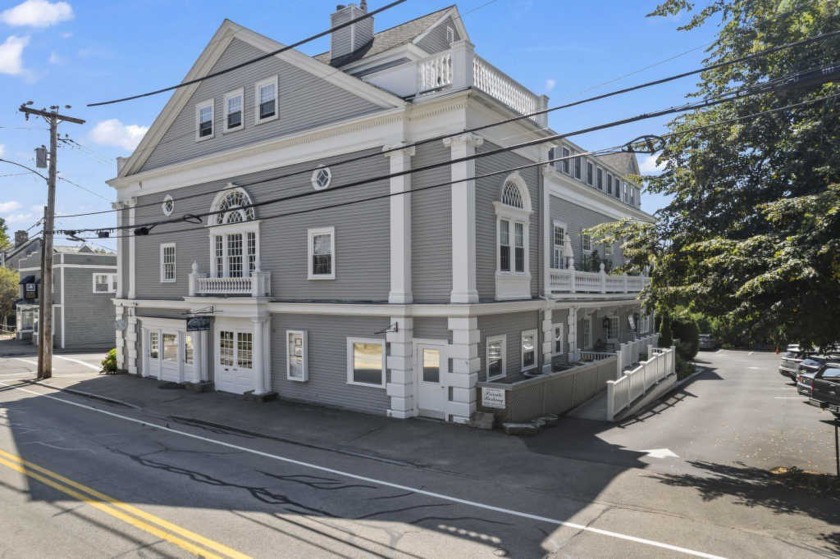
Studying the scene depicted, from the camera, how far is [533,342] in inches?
774

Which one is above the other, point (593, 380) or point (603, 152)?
point (603, 152)

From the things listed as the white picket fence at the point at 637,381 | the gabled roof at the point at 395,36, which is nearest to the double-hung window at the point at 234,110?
the gabled roof at the point at 395,36

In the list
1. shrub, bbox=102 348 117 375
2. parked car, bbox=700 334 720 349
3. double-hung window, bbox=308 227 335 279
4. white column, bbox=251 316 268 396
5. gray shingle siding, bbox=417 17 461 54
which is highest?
gray shingle siding, bbox=417 17 461 54

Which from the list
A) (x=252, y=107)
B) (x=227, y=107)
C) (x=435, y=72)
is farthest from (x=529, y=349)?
(x=227, y=107)

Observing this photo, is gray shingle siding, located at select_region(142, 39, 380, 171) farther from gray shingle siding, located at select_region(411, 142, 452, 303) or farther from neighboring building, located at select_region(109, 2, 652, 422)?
gray shingle siding, located at select_region(411, 142, 452, 303)

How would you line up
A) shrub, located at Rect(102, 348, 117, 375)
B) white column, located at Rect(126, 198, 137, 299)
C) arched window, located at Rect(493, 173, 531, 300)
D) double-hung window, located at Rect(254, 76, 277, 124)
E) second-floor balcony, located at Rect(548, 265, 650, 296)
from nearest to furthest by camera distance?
arched window, located at Rect(493, 173, 531, 300)
double-hung window, located at Rect(254, 76, 277, 124)
second-floor balcony, located at Rect(548, 265, 650, 296)
white column, located at Rect(126, 198, 137, 299)
shrub, located at Rect(102, 348, 117, 375)

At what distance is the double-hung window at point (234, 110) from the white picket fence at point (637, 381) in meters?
16.6

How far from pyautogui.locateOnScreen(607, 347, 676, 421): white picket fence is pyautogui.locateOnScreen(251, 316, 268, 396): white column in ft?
38.7

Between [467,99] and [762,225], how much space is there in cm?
819

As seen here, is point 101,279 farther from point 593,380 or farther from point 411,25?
point 593,380

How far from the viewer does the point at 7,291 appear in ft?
181

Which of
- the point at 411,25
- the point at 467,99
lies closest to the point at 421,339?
the point at 467,99

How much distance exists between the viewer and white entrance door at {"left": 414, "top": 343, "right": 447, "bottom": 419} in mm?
16197

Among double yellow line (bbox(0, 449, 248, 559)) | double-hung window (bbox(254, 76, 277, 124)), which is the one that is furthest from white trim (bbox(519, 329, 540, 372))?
double yellow line (bbox(0, 449, 248, 559))
